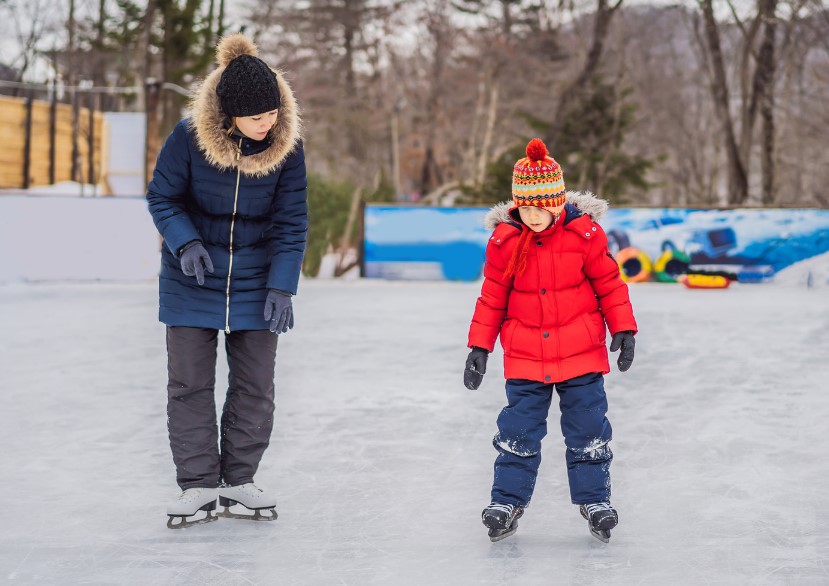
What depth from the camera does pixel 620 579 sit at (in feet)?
10.3

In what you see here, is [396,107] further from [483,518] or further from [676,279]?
[483,518]

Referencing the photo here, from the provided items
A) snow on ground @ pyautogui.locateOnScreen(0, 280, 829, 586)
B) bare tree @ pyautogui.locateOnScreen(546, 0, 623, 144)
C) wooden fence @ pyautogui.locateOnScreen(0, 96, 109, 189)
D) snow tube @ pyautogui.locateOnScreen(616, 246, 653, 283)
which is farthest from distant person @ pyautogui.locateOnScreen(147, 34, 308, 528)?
bare tree @ pyautogui.locateOnScreen(546, 0, 623, 144)

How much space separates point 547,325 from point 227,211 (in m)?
1.06

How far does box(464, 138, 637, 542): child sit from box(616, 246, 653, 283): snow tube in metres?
13.6

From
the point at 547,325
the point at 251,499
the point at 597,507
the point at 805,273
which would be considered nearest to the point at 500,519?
the point at 597,507

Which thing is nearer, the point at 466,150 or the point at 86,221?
the point at 86,221

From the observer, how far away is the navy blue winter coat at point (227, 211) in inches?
138

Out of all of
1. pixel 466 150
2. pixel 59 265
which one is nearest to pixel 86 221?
pixel 59 265

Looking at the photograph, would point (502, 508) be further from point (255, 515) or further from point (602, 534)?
point (255, 515)

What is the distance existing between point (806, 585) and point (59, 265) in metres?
13.6

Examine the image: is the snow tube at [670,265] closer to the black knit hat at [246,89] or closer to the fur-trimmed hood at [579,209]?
the fur-trimmed hood at [579,209]

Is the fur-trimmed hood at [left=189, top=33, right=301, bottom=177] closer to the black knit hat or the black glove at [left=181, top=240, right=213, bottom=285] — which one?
the black knit hat

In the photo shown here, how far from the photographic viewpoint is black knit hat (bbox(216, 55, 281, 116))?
3434 millimetres

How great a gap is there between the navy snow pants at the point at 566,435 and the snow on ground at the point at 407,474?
0.16 m
